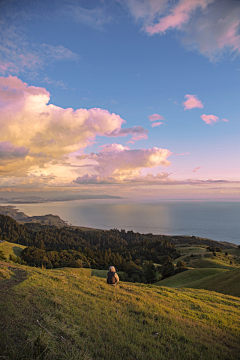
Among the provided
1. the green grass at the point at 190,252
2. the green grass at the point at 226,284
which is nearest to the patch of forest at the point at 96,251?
the green grass at the point at 190,252

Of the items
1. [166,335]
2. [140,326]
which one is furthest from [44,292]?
[166,335]

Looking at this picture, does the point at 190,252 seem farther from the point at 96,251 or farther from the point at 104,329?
the point at 104,329

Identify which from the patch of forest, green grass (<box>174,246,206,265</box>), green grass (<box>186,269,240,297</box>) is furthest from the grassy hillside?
green grass (<box>174,246,206,265</box>)

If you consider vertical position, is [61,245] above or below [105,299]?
below

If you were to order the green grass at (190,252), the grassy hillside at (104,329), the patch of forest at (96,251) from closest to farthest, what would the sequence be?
the grassy hillside at (104,329)
the patch of forest at (96,251)
the green grass at (190,252)

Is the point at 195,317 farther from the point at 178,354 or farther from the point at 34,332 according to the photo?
the point at 34,332

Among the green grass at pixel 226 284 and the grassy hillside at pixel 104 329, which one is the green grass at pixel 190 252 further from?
the grassy hillside at pixel 104 329

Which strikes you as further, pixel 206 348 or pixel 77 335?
pixel 206 348

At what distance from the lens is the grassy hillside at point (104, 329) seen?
12.9 feet

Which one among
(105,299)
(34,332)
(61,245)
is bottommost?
(61,245)

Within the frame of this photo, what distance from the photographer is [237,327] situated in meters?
7.47

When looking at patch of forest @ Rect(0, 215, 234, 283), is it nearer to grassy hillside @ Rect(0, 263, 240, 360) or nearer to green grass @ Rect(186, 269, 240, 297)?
green grass @ Rect(186, 269, 240, 297)

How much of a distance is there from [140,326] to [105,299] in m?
3.09

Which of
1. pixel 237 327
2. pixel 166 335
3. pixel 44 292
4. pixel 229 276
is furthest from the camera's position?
pixel 229 276
